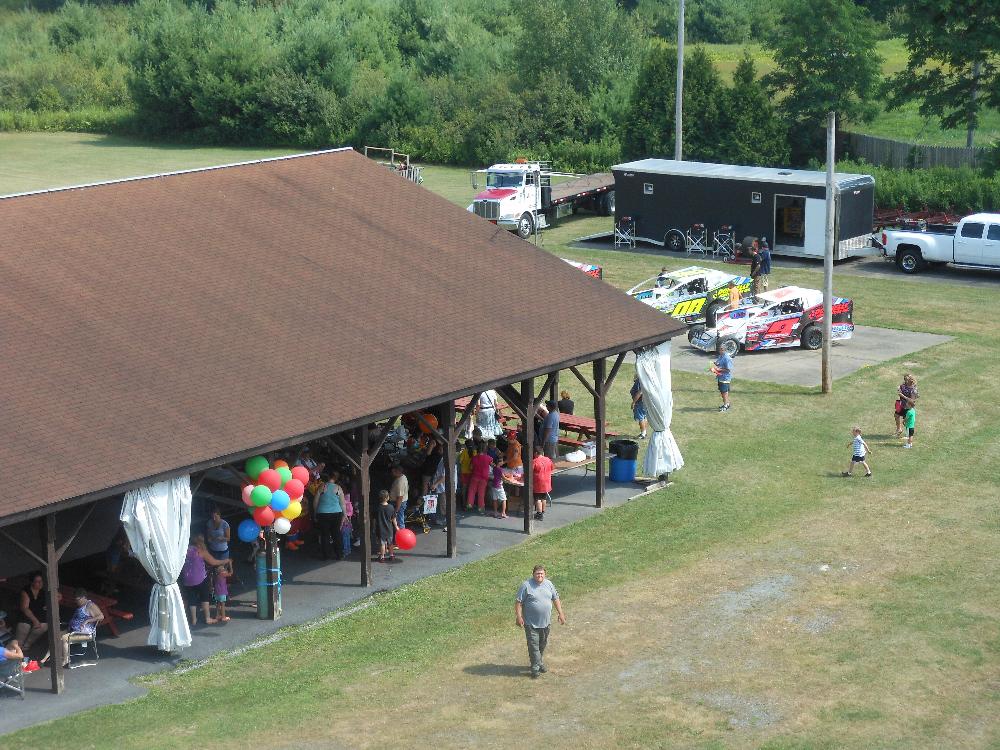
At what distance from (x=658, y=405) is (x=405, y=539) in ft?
18.4

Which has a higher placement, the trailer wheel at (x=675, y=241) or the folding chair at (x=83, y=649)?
the trailer wheel at (x=675, y=241)

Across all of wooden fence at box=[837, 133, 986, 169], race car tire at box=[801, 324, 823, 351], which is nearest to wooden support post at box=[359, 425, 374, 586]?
race car tire at box=[801, 324, 823, 351]

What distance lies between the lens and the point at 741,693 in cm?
1766

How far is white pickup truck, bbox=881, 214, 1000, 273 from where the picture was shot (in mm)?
42844

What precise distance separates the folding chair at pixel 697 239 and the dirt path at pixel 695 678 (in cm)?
2588

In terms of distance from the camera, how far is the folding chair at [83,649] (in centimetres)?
1864

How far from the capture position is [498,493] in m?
24.7

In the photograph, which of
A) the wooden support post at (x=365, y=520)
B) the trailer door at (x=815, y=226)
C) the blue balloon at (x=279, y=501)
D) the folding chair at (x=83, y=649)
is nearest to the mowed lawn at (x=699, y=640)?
the wooden support post at (x=365, y=520)

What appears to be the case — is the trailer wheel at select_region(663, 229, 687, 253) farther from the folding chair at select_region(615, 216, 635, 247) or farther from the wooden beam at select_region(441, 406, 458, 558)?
the wooden beam at select_region(441, 406, 458, 558)

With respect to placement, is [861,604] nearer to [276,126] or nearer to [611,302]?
[611,302]

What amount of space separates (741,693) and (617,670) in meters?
1.63

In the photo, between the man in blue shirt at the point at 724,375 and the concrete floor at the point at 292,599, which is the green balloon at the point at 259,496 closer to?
the concrete floor at the point at 292,599

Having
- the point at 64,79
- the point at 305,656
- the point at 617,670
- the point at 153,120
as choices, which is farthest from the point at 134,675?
the point at 64,79

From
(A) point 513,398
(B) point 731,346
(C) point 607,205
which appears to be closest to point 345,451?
(A) point 513,398
